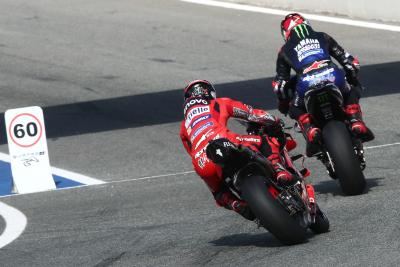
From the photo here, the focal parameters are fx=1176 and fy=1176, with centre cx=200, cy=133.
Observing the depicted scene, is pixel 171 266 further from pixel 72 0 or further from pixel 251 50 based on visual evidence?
pixel 72 0

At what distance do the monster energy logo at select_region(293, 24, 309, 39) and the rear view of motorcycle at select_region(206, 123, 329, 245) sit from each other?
8.12 ft

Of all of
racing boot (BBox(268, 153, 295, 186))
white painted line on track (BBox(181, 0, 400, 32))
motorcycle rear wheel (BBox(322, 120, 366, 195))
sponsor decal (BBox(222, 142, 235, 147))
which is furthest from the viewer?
white painted line on track (BBox(181, 0, 400, 32))

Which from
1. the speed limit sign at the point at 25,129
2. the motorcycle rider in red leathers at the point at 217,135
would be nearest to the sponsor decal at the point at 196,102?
A: the motorcycle rider in red leathers at the point at 217,135

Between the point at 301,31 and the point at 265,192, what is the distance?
10.3 feet

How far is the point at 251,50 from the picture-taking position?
19531 millimetres

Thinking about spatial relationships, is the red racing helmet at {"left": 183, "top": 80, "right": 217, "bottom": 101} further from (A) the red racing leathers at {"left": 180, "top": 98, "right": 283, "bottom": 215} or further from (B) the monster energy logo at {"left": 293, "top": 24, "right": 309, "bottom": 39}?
(B) the monster energy logo at {"left": 293, "top": 24, "right": 309, "bottom": 39}

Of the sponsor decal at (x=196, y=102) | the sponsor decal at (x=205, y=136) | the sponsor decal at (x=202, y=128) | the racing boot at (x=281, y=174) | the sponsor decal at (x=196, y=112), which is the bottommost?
the racing boot at (x=281, y=174)

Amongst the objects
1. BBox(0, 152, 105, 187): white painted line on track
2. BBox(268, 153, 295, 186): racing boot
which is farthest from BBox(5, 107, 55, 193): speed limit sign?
BBox(268, 153, 295, 186): racing boot

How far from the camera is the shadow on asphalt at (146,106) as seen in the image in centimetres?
1627

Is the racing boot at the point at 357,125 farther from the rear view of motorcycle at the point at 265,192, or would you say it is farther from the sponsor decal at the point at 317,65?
the rear view of motorcycle at the point at 265,192

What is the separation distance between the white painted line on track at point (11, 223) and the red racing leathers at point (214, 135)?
2189mm

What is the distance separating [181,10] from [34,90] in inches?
203

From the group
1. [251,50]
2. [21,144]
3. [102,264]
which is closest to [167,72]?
[251,50]

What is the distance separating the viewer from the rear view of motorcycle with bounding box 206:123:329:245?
8.52 metres
